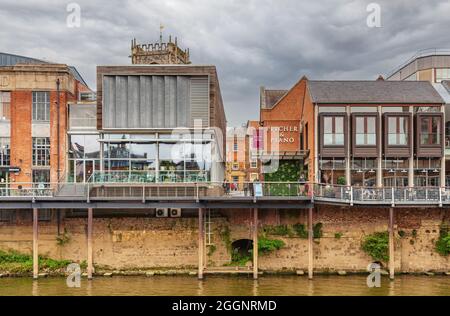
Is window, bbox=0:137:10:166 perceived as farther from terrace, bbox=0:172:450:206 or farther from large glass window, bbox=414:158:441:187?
large glass window, bbox=414:158:441:187

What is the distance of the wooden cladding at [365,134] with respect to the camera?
29562 millimetres

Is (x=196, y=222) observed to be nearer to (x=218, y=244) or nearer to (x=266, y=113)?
(x=218, y=244)

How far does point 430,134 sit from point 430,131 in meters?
0.19

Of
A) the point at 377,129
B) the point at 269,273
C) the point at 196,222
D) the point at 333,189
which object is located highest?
the point at 377,129

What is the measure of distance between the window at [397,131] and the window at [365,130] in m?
1.02

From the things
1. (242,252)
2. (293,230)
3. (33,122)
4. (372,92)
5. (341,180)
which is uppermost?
(372,92)

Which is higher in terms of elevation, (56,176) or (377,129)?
(377,129)

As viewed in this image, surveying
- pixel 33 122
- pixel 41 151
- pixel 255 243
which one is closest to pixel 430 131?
pixel 255 243

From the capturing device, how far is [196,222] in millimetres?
28297

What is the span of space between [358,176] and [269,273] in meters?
8.60

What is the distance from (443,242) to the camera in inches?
1092

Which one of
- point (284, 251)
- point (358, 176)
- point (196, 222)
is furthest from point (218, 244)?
point (358, 176)

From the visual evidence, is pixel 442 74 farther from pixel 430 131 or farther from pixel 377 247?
pixel 377 247
